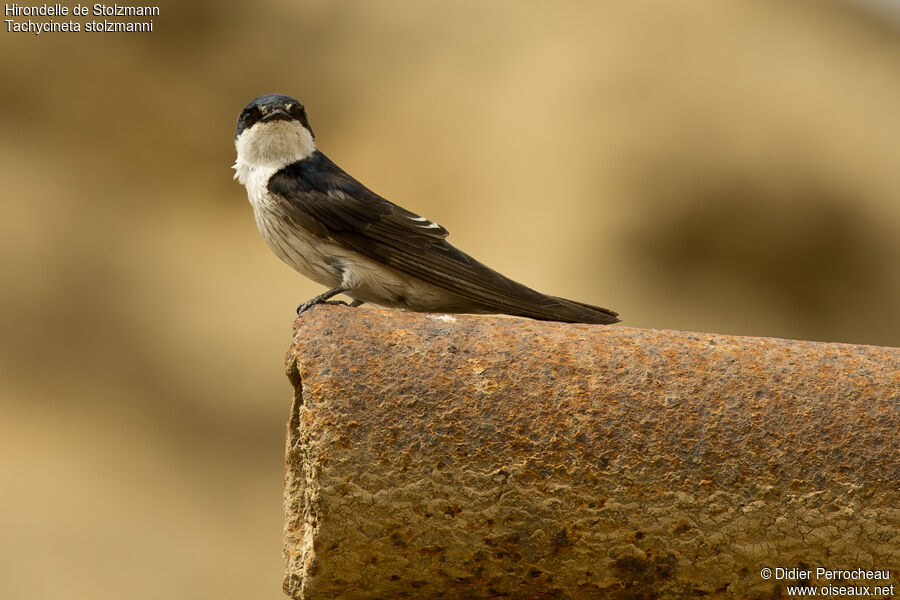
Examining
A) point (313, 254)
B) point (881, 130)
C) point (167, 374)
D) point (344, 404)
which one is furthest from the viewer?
point (881, 130)

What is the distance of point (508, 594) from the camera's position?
7.18 ft

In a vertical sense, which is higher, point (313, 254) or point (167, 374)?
point (167, 374)

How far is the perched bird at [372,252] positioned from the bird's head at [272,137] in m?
0.07

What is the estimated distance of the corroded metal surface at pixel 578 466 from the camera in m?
2.06

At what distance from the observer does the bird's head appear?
11.8 ft

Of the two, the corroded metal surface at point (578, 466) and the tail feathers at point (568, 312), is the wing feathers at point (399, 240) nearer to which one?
the tail feathers at point (568, 312)

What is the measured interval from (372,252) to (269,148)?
25.8 inches

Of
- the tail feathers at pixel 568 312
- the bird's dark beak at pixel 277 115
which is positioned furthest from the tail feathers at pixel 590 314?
the bird's dark beak at pixel 277 115

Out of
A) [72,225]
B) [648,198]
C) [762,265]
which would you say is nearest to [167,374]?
[72,225]

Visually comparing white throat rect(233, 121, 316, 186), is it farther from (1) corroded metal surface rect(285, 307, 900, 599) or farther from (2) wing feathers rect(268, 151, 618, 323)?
(1) corroded metal surface rect(285, 307, 900, 599)

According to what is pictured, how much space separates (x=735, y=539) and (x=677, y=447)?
8.4 inches

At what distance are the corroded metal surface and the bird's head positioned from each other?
1526mm

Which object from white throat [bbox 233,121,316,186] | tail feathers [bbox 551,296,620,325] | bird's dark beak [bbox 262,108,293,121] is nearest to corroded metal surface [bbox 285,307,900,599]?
tail feathers [bbox 551,296,620,325]

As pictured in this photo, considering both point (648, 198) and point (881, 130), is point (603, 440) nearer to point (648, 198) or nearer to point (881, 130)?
point (648, 198)
